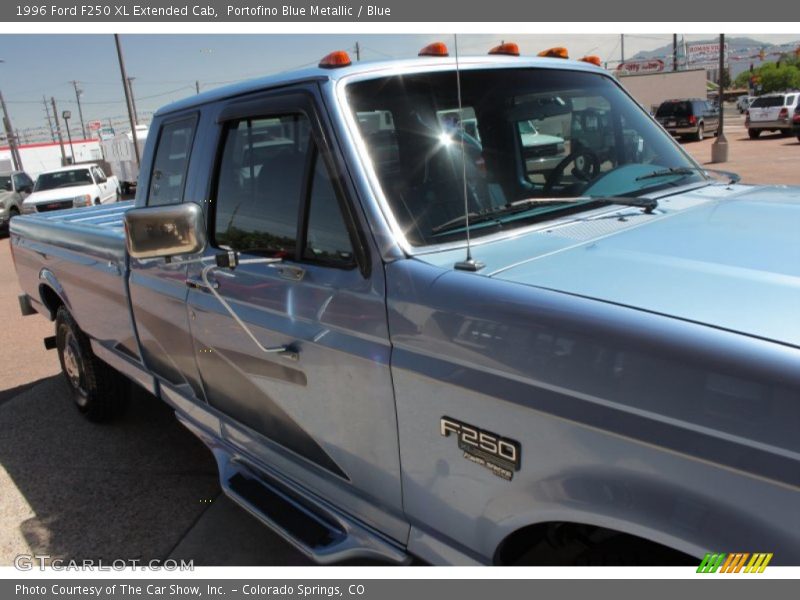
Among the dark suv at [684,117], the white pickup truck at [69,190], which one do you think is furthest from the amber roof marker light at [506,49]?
the dark suv at [684,117]

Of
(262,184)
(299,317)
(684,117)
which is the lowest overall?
(684,117)

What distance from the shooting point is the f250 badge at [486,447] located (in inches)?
68.0

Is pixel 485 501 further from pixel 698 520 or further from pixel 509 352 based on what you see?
pixel 698 520

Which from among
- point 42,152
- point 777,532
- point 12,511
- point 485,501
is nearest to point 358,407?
→ point 485,501

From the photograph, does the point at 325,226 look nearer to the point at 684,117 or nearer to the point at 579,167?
the point at 579,167

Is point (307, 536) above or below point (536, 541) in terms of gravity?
below

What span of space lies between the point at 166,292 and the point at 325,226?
1.33 metres

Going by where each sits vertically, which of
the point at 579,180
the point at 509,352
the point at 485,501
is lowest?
the point at 485,501

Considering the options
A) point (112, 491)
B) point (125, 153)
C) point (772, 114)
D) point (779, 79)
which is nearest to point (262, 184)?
point (112, 491)

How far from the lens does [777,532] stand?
129 cm

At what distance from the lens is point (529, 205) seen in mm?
2445

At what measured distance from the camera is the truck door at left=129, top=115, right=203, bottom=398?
10.6 feet

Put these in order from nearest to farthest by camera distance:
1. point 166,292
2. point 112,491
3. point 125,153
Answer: point 166,292, point 112,491, point 125,153

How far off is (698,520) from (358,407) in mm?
1110
